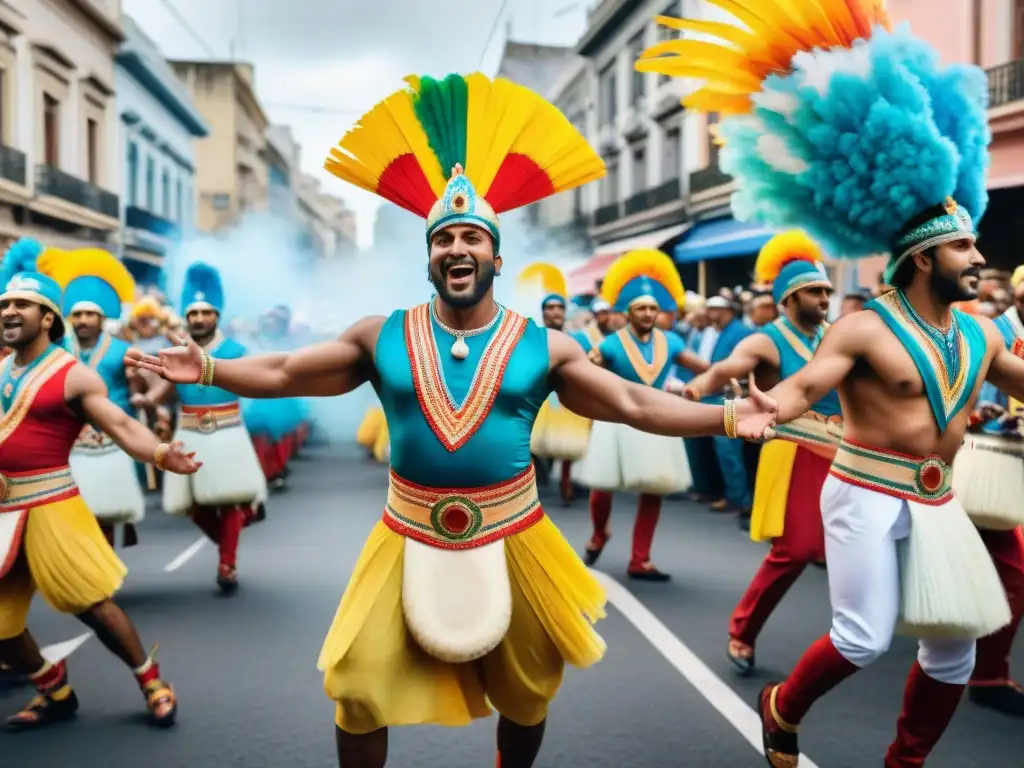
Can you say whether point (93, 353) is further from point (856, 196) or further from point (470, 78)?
point (856, 196)

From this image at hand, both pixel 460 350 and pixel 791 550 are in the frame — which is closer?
pixel 460 350

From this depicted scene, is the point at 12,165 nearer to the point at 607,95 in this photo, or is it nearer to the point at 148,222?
the point at 148,222

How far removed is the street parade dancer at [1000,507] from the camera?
4.78m

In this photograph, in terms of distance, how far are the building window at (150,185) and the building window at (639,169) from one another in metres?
15.7

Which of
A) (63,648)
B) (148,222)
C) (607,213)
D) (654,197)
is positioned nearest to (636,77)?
(607,213)

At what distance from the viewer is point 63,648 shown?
587 centimetres

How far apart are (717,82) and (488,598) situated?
2.11 m

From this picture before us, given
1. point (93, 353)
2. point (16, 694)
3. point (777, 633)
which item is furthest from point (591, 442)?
point (16, 694)

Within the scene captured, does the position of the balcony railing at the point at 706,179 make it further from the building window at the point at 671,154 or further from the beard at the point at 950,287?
the beard at the point at 950,287

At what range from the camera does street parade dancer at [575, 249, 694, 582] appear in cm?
755

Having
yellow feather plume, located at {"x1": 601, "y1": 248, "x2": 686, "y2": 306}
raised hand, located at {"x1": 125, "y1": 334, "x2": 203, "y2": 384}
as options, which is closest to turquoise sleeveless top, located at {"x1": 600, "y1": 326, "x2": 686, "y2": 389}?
yellow feather plume, located at {"x1": 601, "y1": 248, "x2": 686, "y2": 306}

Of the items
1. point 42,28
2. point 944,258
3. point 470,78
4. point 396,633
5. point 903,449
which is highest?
point 42,28

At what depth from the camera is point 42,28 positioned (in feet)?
76.8

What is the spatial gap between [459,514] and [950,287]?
1880 millimetres
